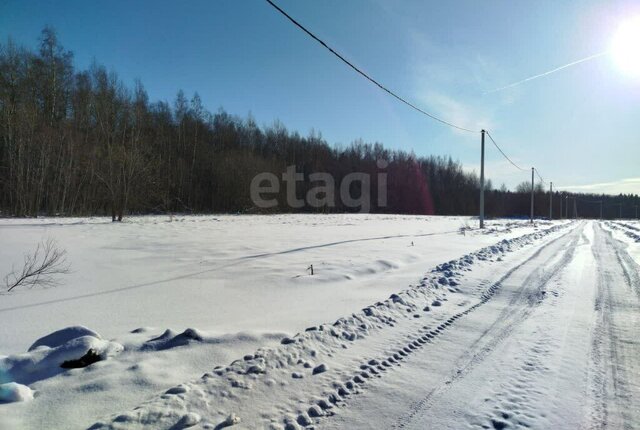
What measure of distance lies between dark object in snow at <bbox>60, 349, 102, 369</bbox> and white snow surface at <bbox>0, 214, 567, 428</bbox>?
52mm

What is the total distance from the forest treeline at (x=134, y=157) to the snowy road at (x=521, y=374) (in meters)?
24.6

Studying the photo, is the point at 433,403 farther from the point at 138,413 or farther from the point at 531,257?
the point at 531,257

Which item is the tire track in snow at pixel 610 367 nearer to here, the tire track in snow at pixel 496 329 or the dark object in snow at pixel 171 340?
the tire track in snow at pixel 496 329

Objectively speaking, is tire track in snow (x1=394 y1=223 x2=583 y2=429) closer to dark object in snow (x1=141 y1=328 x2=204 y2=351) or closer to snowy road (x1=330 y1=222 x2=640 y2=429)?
snowy road (x1=330 y1=222 x2=640 y2=429)

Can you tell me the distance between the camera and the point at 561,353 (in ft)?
12.0

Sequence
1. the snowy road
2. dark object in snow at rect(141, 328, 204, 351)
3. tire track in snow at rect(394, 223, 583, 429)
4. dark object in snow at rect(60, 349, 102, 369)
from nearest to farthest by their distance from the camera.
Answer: the snowy road, tire track in snow at rect(394, 223, 583, 429), dark object in snow at rect(60, 349, 102, 369), dark object in snow at rect(141, 328, 204, 351)

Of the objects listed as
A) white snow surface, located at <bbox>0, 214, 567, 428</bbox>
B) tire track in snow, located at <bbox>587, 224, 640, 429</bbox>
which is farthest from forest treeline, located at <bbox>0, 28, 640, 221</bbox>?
tire track in snow, located at <bbox>587, 224, 640, 429</bbox>

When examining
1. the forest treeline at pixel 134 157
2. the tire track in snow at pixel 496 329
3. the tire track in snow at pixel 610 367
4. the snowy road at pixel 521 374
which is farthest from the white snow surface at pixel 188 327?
the forest treeline at pixel 134 157

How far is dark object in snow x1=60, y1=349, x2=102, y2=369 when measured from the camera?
3207 millimetres

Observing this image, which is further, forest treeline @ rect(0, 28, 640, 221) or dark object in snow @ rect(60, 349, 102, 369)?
forest treeline @ rect(0, 28, 640, 221)

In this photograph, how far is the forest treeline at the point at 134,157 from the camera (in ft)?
83.1

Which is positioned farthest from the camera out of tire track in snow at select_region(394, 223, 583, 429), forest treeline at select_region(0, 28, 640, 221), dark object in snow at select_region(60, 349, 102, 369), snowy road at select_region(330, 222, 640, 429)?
forest treeline at select_region(0, 28, 640, 221)

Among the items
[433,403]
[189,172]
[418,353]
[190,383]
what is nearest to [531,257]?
[418,353]

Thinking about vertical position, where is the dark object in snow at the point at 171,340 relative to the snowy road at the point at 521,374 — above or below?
above
